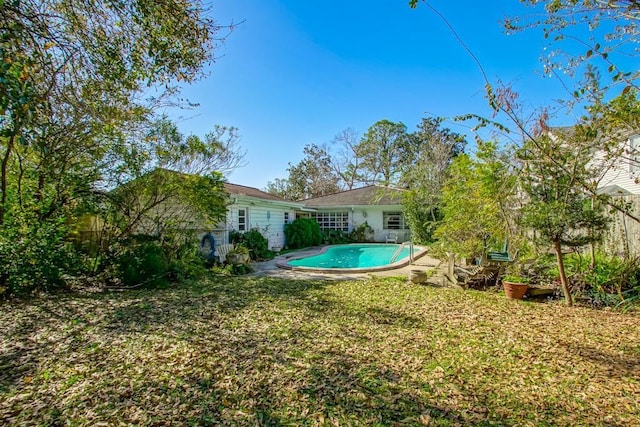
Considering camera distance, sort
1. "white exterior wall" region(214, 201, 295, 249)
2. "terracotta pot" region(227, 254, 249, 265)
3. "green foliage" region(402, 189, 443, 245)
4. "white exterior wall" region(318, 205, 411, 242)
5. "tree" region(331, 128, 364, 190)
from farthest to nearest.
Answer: "tree" region(331, 128, 364, 190) < "white exterior wall" region(318, 205, 411, 242) < "green foliage" region(402, 189, 443, 245) < "white exterior wall" region(214, 201, 295, 249) < "terracotta pot" region(227, 254, 249, 265)

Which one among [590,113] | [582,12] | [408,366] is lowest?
[408,366]

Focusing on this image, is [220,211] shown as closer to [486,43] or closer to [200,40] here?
[200,40]

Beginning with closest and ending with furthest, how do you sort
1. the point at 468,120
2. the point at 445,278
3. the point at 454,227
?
the point at 468,120
the point at 445,278
the point at 454,227

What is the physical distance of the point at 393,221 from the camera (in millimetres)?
21797

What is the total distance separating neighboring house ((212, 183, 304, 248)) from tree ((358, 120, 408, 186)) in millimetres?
18834

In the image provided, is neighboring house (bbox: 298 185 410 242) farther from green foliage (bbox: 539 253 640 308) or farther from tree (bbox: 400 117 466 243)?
green foliage (bbox: 539 253 640 308)

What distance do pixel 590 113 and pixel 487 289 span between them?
444 centimetres

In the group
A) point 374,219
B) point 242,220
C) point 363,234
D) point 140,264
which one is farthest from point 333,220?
point 140,264

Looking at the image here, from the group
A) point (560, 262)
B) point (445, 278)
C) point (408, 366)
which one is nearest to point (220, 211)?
point (445, 278)

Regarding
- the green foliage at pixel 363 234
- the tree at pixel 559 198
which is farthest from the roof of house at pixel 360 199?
the tree at pixel 559 198

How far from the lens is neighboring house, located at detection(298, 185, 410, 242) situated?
70.0ft

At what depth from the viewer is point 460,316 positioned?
5547mm

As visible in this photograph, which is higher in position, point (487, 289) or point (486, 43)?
point (486, 43)

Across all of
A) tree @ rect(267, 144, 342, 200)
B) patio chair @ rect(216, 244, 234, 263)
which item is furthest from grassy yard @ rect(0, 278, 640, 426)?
tree @ rect(267, 144, 342, 200)
